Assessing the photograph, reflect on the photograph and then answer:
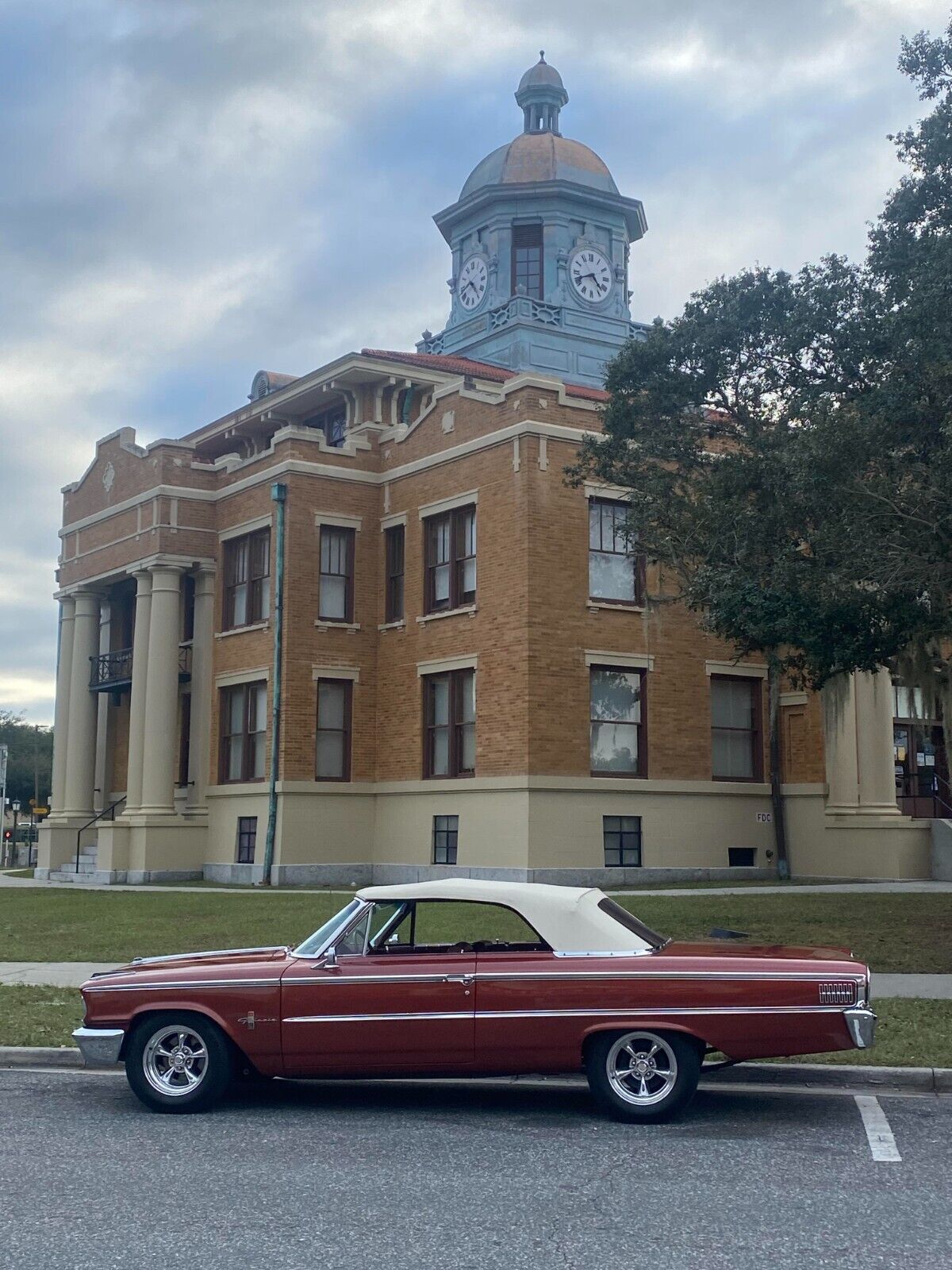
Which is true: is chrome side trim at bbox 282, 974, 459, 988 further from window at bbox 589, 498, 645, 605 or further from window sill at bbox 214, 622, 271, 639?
window sill at bbox 214, 622, 271, 639

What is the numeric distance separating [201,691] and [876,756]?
48.4ft

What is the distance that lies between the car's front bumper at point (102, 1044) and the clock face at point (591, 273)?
3440 centimetres

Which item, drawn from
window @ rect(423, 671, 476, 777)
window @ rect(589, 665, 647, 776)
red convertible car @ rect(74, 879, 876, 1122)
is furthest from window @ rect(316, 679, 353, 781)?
red convertible car @ rect(74, 879, 876, 1122)

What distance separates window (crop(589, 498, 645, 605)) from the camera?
2686 cm

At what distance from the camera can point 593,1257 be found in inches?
224

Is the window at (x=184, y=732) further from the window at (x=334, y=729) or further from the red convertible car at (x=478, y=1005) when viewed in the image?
the red convertible car at (x=478, y=1005)

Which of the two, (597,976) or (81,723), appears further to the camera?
(81,723)

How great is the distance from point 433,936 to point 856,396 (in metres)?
9.75

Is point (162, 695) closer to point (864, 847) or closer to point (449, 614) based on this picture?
point (449, 614)

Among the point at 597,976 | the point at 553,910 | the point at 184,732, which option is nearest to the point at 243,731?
the point at 184,732

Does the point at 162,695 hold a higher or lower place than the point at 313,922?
higher

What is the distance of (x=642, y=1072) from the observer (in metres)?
8.38

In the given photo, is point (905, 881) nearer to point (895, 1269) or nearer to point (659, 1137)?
point (659, 1137)

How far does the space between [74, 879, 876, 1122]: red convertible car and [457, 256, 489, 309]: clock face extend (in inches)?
1346
